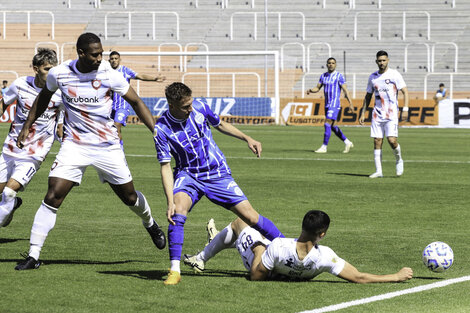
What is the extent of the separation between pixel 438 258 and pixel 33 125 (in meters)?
4.85

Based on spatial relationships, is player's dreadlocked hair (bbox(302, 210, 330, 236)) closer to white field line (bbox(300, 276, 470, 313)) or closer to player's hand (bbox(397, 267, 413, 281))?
white field line (bbox(300, 276, 470, 313))

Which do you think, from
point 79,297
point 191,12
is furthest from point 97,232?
point 191,12

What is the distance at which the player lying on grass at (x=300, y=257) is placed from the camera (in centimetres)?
770

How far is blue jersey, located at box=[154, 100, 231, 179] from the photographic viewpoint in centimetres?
851

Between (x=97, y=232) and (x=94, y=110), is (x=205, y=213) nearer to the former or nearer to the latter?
(x=97, y=232)

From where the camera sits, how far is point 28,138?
10.3 meters

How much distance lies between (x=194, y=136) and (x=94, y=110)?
101cm

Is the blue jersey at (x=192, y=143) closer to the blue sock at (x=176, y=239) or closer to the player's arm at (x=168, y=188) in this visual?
the player's arm at (x=168, y=188)

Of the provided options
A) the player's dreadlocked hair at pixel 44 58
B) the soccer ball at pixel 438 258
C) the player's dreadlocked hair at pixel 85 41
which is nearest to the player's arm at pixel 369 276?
the soccer ball at pixel 438 258

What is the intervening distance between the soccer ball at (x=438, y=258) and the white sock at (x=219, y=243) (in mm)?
1833

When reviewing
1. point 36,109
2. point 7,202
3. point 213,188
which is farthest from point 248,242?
point 7,202

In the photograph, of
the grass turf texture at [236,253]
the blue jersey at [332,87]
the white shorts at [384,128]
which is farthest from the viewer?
the blue jersey at [332,87]

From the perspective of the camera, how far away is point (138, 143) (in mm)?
27703

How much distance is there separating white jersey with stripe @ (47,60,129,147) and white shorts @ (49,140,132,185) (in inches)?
2.6
